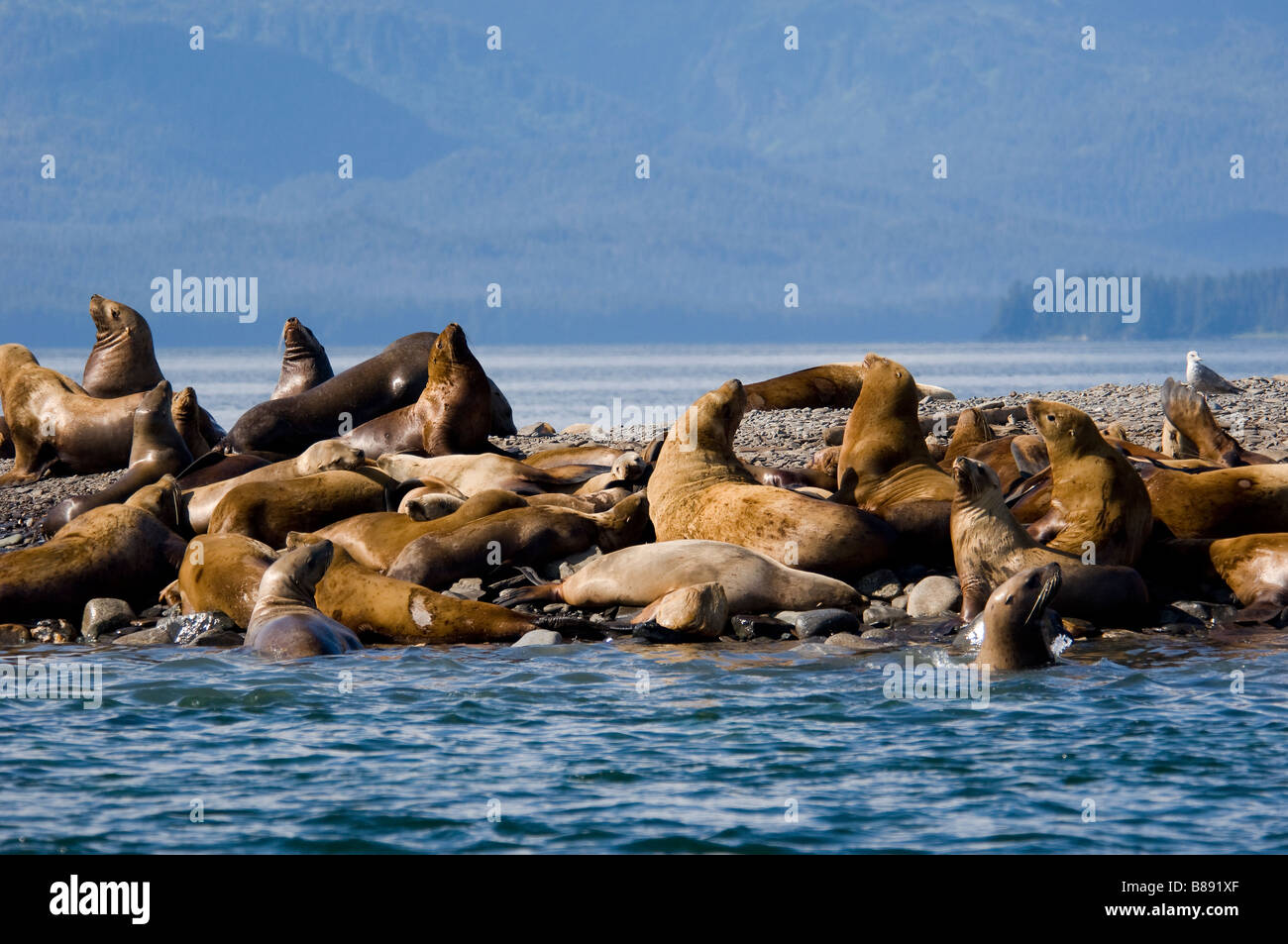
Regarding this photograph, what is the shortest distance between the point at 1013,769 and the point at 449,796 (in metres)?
2.25

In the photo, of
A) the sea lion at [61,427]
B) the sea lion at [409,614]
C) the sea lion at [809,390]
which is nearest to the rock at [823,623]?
the sea lion at [409,614]

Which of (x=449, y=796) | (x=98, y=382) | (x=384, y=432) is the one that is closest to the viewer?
(x=449, y=796)

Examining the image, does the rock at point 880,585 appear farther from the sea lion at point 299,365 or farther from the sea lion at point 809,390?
the sea lion at point 299,365

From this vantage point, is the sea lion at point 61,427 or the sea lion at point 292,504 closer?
the sea lion at point 292,504

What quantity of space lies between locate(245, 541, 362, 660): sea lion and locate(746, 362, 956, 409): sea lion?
8.71m

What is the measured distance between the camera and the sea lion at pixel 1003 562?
8750 millimetres

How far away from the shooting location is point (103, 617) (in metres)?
9.75

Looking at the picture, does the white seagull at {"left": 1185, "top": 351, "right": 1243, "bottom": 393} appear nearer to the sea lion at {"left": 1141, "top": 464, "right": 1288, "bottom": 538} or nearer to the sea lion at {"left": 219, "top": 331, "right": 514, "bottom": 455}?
the sea lion at {"left": 1141, "top": 464, "right": 1288, "bottom": 538}

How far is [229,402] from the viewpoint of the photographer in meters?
40.0

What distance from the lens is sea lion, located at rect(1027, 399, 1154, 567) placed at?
369 inches

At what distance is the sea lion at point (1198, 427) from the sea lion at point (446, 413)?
20.6 feet

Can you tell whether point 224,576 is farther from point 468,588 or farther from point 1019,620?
point 1019,620
